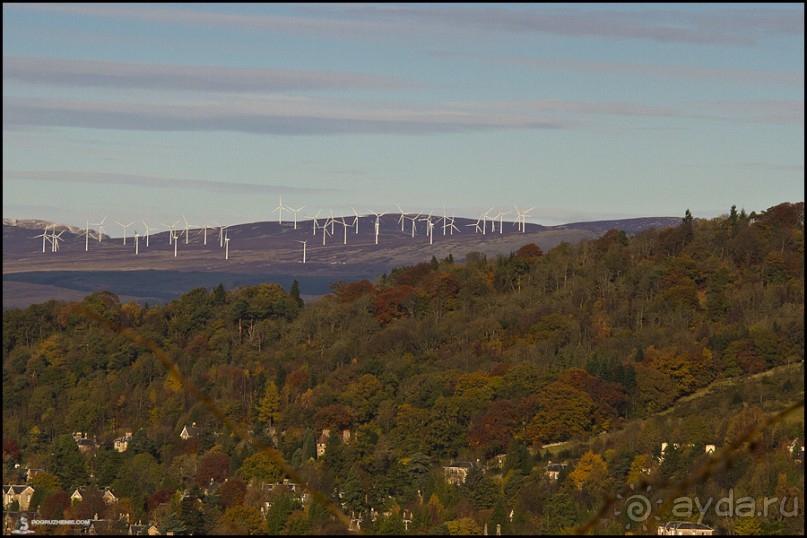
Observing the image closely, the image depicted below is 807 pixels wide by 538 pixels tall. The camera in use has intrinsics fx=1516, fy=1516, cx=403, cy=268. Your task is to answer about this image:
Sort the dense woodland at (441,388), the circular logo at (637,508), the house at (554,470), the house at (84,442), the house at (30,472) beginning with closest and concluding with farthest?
1. the circular logo at (637,508)
2. the dense woodland at (441,388)
3. the house at (554,470)
4. the house at (30,472)
5. the house at (84,442)

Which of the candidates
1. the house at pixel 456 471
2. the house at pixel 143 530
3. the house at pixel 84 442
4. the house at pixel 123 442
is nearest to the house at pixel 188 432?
the house at pixel 123 442

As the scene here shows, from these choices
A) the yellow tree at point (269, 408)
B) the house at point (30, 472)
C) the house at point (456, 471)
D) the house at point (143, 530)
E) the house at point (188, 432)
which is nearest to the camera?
the house at point (143, 530)

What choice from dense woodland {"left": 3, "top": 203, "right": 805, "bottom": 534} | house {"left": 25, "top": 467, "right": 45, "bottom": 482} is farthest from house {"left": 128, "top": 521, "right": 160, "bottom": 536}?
house {"left": 25, "top": 467, "right": 45, "bottom": 482}

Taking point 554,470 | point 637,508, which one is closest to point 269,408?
point 554,470

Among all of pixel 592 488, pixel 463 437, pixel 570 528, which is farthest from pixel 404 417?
pixel 570 528

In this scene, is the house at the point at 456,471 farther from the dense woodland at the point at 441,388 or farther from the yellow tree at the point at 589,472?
the yellow tree at the point at 589,472

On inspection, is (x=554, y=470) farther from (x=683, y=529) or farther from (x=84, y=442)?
(x=84, y=442)
